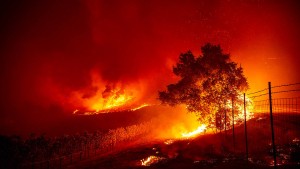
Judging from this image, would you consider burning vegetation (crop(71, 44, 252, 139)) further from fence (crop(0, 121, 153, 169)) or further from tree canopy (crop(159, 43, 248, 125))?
fence (crop(0, 121, 153, 169))

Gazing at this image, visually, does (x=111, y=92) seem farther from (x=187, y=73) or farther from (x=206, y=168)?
(x=206, y=168)

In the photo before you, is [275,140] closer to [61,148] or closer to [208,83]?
[208,83]

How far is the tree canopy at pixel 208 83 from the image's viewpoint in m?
46.2

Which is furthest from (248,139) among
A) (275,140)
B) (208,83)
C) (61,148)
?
(61,148)

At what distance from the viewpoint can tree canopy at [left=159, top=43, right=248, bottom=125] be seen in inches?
1817

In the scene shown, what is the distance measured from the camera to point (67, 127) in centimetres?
15575

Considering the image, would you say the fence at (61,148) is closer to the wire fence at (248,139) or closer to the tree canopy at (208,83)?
the wire fence at (248,139)

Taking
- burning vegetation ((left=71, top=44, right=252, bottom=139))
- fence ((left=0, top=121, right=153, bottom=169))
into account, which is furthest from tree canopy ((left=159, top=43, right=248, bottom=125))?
fence ((left=0, top=121, right=153, bottom=169))

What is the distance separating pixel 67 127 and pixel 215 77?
4907 inches

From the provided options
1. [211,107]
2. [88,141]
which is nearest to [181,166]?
[211,107]

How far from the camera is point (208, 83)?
151 ft

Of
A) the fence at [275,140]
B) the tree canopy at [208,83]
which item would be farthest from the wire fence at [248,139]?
the tree canopy at [208,83]

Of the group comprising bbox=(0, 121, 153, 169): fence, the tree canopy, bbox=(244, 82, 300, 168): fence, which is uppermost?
the tree canopy

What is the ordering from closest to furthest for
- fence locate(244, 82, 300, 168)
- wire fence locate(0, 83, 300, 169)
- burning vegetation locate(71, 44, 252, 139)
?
fence locate(244, 82, 300, 168)
wire fence locate(0, 83, 300, 169)
burning vegetation locate(71, 44, 252, 139)
